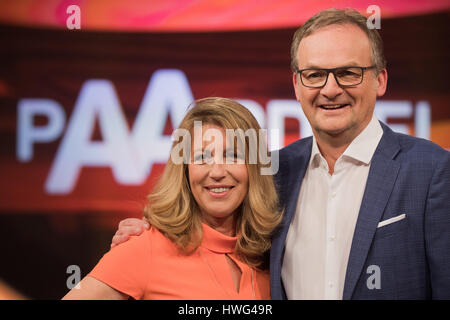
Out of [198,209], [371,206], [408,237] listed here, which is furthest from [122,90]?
[408,237]

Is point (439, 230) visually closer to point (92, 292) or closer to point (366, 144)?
point (366, 144)

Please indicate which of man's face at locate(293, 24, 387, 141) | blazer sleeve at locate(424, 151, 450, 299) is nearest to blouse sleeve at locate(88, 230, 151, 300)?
man's face at locate(293, 24, 387, 141)

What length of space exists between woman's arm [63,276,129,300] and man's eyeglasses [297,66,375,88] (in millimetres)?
1104

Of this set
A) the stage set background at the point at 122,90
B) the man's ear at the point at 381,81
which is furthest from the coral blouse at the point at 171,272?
the stage set background at the point at 122,90

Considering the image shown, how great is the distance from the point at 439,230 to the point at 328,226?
0.39 meters

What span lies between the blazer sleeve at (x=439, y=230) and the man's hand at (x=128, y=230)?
1.08 m

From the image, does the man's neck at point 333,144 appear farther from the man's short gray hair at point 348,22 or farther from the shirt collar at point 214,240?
the shirt collar at point 214,240

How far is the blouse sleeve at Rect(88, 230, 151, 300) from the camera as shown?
1752 mm

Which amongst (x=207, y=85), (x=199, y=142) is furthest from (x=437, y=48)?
(x=199, y=142)

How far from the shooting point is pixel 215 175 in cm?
184

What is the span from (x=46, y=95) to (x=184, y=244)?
2.31 m

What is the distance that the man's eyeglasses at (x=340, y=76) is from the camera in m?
1.83

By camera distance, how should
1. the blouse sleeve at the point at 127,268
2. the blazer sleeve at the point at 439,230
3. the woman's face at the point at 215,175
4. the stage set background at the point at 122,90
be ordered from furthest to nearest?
1. the stage set background at the point at 122,90
2. the woman's face at the point at 215,175
3. the blouse sleeve at the point at 127,268
4. the blazer sleeve at the point at 439,230

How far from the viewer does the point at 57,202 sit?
11.9 feet
